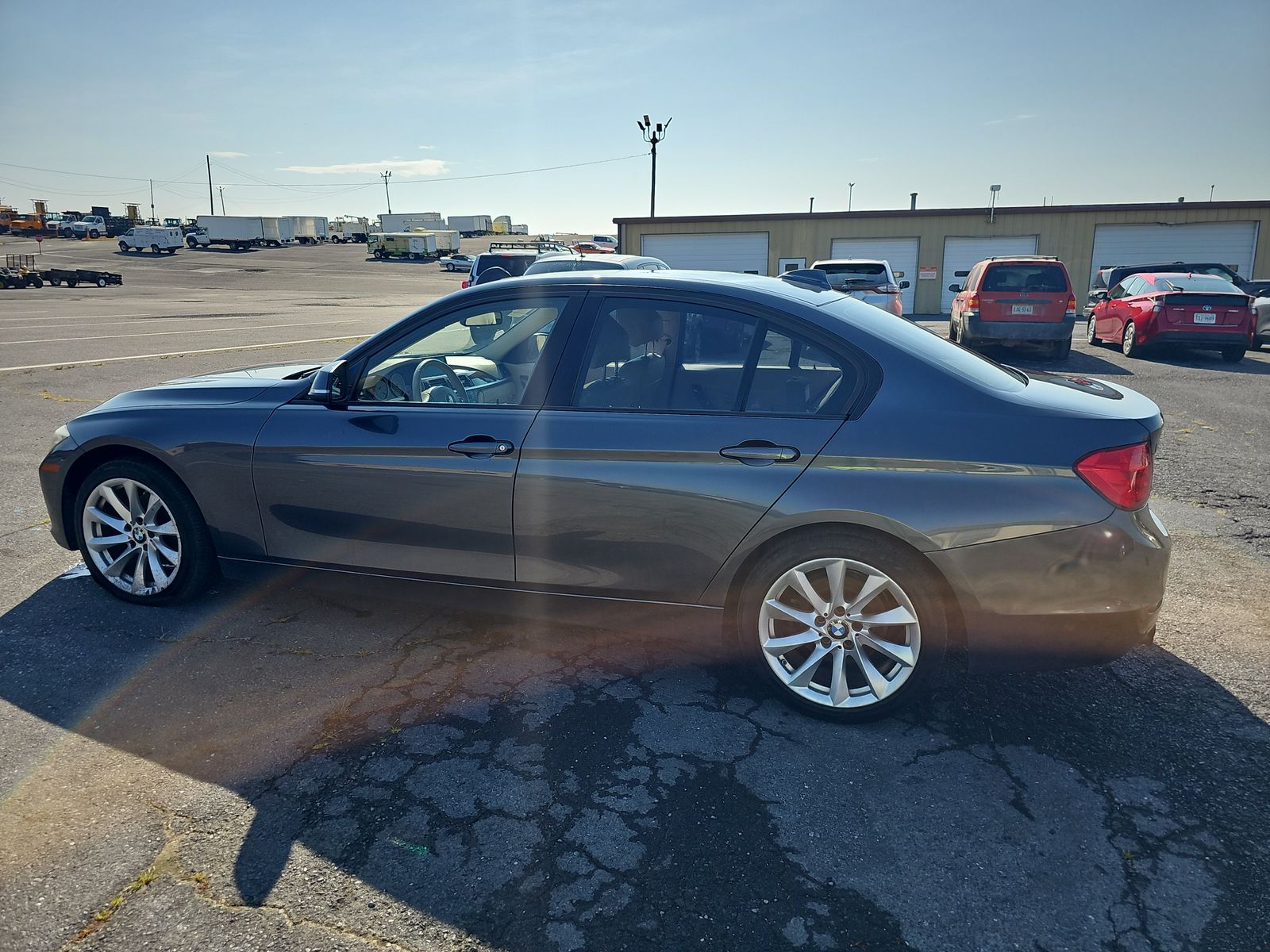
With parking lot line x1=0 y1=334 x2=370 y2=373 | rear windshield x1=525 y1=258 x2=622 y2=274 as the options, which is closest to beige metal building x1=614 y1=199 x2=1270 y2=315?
parking lot line x1=0 y1=334 x2=370 y2=373

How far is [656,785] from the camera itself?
289cm

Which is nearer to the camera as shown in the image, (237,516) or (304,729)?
(304,729)

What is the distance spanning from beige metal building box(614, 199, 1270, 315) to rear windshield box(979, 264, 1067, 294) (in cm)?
1468

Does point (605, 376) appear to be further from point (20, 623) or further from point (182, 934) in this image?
point (20, 623)

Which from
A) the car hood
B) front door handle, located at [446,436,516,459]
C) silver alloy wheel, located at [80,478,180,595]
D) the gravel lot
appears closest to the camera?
the gravel lot

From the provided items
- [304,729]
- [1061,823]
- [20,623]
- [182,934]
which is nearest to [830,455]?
[1061,823]

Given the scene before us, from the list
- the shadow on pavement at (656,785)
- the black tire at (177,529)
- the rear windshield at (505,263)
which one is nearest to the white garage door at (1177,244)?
the rear windshield at (505,263)

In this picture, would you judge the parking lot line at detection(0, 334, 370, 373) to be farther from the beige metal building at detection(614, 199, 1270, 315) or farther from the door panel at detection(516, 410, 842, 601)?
the beige metal building at detection(614, 199, 1270, 315)

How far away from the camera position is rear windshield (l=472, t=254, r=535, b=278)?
49.9 feet

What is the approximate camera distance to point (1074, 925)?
7.51 feet

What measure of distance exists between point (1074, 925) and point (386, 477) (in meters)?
2.79

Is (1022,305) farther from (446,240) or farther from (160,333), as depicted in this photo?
(446,240)

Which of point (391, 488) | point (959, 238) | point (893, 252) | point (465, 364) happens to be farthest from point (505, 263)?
point (959, 238)

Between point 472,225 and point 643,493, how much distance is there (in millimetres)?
107819
